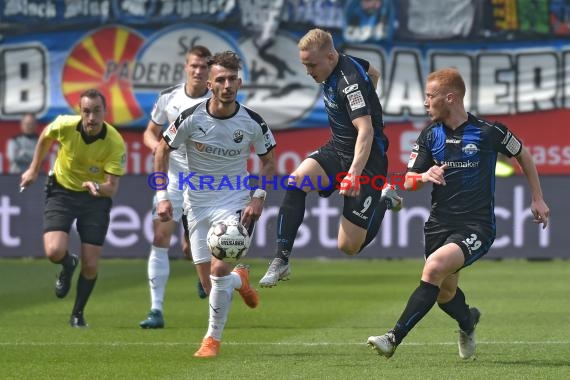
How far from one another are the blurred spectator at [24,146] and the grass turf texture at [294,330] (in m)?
3.80

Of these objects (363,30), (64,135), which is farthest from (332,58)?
(363,30)

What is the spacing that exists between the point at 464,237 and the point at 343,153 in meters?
1.44

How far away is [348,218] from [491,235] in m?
1.35

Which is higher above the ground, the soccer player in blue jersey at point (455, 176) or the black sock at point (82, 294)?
the soccer player in blue jersey at point (455, 176)

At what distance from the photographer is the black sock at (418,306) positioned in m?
9.02

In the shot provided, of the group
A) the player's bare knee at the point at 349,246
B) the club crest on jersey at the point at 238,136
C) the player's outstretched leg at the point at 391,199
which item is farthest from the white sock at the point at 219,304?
the player's outstretched leg at the point at 391,199

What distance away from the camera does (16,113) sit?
2345cm

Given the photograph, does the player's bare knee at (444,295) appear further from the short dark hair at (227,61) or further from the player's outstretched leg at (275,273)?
the short dark hair at (227,61)

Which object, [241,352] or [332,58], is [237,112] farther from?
[241,352]

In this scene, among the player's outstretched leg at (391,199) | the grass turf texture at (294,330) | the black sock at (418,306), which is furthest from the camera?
the player's outstretched leg at (391,199)

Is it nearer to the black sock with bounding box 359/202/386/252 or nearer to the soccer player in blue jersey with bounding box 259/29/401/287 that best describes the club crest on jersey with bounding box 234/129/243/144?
the soccer player in blue jersey with bounding box 259/29/401/287

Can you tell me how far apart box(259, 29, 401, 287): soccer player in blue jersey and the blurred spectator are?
13.1 meters

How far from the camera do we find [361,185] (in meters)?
10.2

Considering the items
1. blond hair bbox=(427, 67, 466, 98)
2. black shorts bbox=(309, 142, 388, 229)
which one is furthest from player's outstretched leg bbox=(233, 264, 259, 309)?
blond hair bbox=(427, 67, 466, 98)
